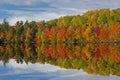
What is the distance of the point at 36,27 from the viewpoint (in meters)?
127

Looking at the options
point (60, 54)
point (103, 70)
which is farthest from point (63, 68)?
point (60, 54)

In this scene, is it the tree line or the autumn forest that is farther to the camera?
the tree line

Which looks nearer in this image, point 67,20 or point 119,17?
point 119,17

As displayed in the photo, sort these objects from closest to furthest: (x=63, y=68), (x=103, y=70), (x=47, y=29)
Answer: (x=103, y=70) < (x=63, y=68) < (x=47, y=29)

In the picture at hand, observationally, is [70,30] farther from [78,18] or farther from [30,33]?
[30,33]

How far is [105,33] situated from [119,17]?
4.40 m

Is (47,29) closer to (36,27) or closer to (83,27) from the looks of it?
(36,27)

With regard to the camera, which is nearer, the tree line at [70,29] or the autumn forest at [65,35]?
the autumn forest at [65,35]

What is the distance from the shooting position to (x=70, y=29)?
110250 mm

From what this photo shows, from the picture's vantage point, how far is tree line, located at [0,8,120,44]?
101m

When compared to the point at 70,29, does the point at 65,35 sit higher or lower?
lower

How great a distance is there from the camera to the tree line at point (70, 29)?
10075 cm

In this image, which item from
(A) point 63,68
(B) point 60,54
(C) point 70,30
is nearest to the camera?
(A) point 63,68

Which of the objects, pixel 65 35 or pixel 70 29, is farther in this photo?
pixel 65 35
